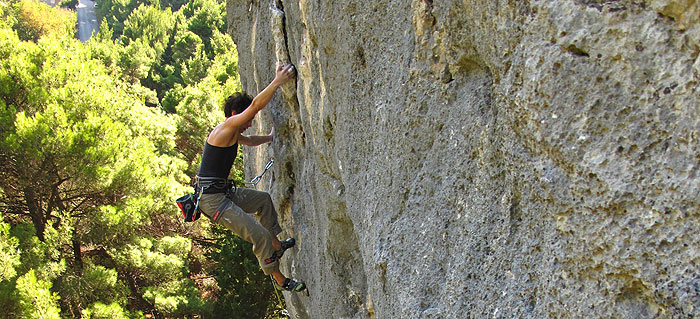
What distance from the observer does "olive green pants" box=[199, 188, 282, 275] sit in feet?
15.4

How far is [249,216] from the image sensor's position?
15.8ft

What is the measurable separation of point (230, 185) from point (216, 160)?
1.12ft

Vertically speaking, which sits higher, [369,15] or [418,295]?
[369,15]

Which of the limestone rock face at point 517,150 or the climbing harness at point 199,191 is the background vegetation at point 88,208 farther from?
the limestone rock face at point 517,150

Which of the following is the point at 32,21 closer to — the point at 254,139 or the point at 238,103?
the point at 254,139

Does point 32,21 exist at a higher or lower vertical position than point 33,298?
higher

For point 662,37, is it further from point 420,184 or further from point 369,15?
point 369,15

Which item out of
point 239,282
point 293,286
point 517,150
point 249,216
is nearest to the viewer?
point 517,150

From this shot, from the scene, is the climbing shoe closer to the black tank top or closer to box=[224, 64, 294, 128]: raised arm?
the black tank top

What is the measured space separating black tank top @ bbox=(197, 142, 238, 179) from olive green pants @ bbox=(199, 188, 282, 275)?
18 centimetres

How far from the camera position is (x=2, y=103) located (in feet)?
32.9

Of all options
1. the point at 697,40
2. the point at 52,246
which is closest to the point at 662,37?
the point at 697,40

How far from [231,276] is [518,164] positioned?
11.1 m

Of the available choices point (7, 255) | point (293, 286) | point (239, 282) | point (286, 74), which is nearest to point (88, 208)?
point (7, 255)
